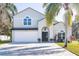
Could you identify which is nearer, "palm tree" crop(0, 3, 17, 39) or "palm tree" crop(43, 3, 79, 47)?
"palm tree" crop(43, 3, 79, 47)

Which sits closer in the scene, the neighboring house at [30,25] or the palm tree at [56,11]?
the palm tree at [56,11]

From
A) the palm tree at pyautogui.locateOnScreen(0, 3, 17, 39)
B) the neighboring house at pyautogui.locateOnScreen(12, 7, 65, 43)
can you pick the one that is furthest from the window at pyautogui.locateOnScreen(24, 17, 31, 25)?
the palm tree at pyautogui.locateOnScreen(0, 3, 17, 39)

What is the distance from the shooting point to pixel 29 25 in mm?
84000

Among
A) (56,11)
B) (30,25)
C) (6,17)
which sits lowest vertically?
(30,25)

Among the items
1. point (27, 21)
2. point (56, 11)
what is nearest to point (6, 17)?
point (27, 21)

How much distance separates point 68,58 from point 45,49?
1.59 feet

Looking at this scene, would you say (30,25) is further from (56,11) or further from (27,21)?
(56,11)

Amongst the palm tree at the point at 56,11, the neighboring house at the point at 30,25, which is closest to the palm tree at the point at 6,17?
the neighboring house at the point at 30,25

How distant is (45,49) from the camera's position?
276 feet

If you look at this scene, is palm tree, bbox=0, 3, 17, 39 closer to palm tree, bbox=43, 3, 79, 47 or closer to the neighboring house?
the neighboring house

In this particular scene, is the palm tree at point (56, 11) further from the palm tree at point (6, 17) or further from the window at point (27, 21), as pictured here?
the palm tree at point (6, 17)

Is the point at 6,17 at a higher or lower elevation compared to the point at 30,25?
higher

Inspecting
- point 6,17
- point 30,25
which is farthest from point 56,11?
point 6,17

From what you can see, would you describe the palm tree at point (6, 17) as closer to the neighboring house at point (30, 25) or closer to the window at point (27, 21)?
the neighboring house at point (30, 25)
